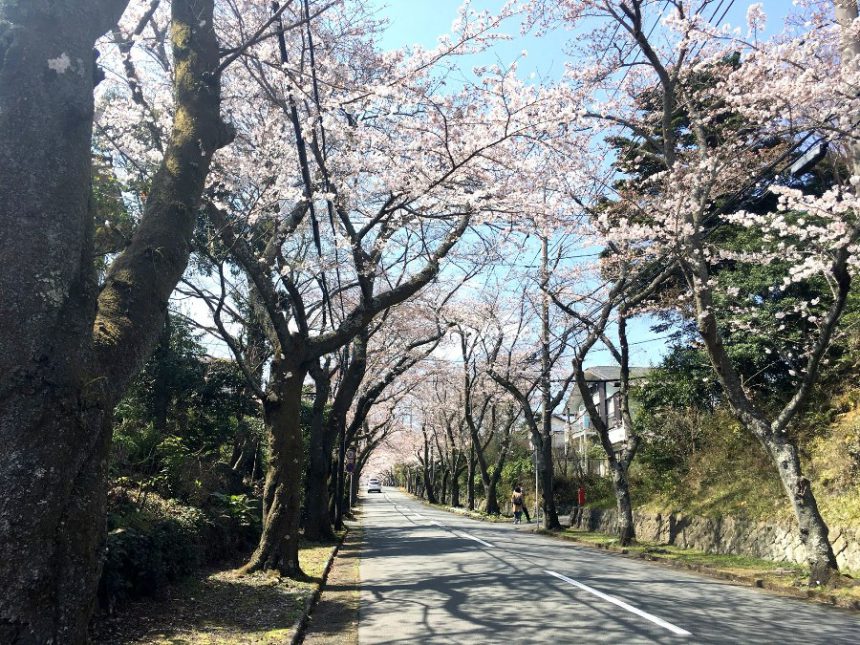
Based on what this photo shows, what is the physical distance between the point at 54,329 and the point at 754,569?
40.6 ft

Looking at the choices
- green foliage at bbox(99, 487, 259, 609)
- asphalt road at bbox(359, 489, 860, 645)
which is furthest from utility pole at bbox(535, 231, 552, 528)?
green foliage at bbox(99, 487, 259, 609)

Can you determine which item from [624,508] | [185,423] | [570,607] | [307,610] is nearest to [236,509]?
[185,423]

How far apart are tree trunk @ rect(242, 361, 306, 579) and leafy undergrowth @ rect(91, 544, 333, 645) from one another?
33 cm

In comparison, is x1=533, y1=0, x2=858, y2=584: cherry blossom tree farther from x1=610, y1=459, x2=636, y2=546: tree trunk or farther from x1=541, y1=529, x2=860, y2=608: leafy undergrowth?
x1=610, y1=459, x2=636, y2=546: tree trunk

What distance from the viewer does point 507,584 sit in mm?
9969

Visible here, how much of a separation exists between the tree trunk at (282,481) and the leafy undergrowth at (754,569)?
7558 mm

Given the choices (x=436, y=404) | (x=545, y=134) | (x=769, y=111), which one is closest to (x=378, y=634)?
(x=545, y=134)

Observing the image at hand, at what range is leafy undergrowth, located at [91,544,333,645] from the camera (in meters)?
6.27

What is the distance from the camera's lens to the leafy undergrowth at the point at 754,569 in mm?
9023

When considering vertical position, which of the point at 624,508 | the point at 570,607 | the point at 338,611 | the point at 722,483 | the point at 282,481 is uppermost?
the point at 722,483

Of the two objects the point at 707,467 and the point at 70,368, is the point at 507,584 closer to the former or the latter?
the point at 70,368

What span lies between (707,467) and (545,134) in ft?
41.0

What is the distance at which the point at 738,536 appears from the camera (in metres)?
14.3

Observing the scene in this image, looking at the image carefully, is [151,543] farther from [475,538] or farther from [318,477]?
[475,538]
